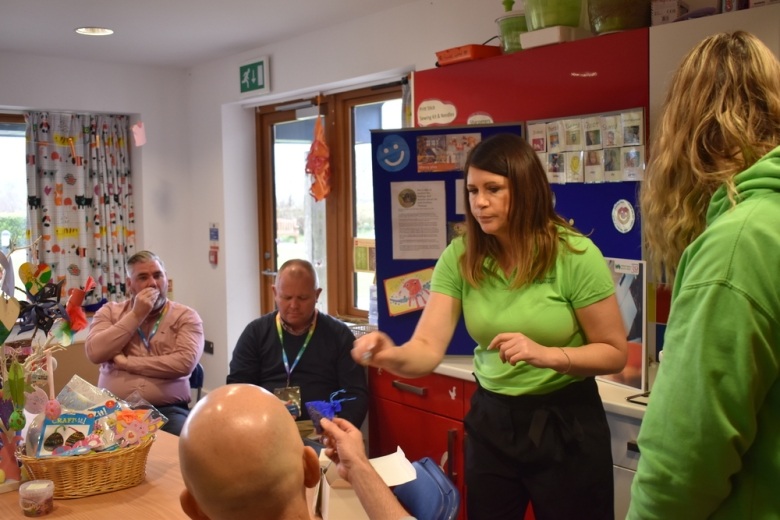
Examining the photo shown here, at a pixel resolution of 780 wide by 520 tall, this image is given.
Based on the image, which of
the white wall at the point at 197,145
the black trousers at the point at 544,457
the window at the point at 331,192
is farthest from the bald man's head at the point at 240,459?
the white wall at the point at 197,145

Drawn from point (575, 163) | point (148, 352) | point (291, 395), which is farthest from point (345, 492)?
point (148, 352)

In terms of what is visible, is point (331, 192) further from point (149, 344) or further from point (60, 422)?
point (60, 422)

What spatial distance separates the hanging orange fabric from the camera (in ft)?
15.4

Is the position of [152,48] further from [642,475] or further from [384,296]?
[642,475]

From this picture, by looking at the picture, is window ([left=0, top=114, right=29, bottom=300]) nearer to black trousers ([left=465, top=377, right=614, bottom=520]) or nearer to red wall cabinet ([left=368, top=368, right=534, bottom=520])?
red wall cabinet ([left=368, top=368, right=534, bottom=520])

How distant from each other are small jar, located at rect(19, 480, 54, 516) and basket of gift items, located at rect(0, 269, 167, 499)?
79 millimetres

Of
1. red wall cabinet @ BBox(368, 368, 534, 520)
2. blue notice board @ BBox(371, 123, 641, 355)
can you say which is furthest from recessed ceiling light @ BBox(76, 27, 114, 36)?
red wall cabinet @ BBox(368, 368, 534, 520)

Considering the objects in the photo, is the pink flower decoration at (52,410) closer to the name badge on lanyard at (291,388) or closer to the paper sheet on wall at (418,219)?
the name badge on lanyard at (291,388)

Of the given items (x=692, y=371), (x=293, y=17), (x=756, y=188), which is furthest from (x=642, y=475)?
(x=293, y=17)

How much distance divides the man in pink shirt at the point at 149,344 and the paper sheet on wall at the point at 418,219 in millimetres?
1109

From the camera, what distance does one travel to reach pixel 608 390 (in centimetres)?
260

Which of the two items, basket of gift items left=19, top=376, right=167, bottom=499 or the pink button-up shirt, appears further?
the pink button-up shirt

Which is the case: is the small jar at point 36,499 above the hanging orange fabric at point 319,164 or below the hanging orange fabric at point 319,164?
below

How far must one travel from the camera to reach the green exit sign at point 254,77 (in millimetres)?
4938
